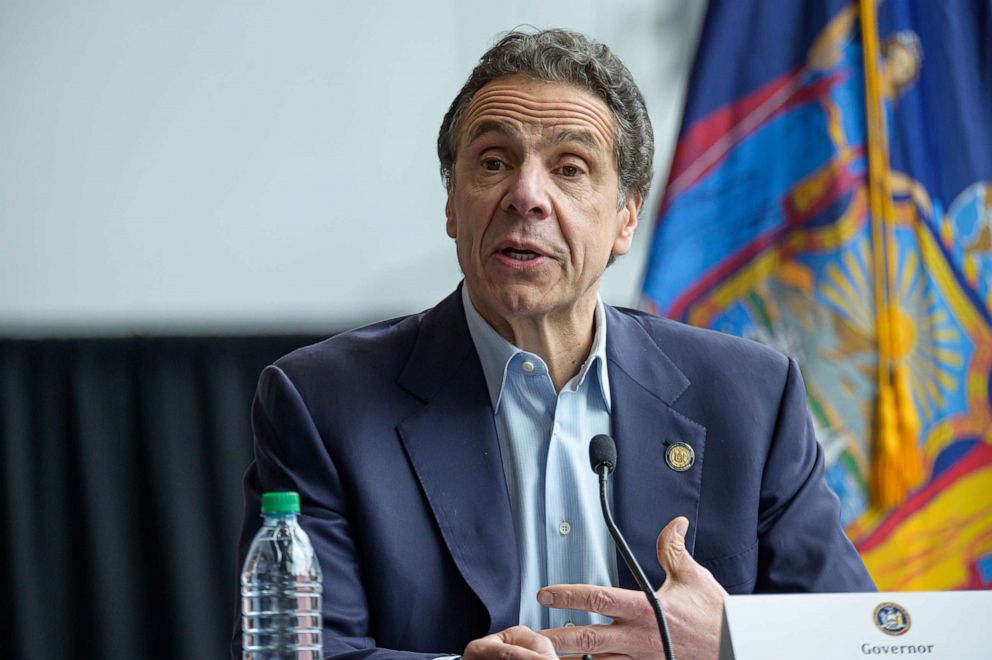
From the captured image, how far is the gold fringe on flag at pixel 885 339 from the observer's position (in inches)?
132

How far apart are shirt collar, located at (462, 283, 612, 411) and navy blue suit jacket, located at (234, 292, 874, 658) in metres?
0.02

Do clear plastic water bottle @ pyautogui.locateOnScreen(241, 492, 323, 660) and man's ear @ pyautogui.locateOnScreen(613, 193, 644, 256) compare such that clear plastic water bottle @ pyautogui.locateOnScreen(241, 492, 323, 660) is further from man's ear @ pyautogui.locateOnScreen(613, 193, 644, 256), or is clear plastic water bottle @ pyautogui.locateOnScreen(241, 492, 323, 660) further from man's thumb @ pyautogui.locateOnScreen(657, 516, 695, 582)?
man's ear @ pyautogui.locateOnScreen(613, 193, 644, 256)

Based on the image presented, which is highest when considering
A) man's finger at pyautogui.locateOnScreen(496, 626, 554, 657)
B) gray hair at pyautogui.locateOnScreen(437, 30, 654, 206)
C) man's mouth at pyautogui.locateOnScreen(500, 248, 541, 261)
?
gray hair at pyautogui.locateOnScreen(437, 30, 654, 206)

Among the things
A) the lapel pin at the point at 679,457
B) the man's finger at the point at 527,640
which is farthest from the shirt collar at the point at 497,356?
the man's finger at the point at 527,640

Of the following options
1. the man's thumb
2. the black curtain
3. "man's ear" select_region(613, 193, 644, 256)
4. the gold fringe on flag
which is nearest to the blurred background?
the black curtain

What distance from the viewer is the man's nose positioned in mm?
1984

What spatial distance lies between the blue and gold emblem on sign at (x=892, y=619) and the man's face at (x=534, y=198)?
87 cm

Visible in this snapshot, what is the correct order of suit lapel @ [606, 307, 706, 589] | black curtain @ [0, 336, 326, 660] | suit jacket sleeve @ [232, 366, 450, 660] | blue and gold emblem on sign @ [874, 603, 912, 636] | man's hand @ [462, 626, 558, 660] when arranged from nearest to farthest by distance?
blue and gold emblem on sign @ [874, 603, 912, 636] < man's hand @ [462, 626, 558, 660] < suit jacket sleeve @ [232, 366, 450, 660] < suit lapel @ [606, 307, 706, 589] < black curtain @ [0, 336, 326, 660]

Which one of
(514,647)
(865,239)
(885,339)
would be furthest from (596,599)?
(865,239)

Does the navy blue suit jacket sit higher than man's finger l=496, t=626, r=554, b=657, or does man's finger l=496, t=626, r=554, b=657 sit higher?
the navy blue suit jacket

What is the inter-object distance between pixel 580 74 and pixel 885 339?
167cm

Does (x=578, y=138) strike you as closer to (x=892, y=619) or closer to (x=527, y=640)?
(x=527, y=640)

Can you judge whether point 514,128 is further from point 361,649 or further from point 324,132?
point 324,132

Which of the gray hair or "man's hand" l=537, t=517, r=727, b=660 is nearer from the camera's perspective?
"man's hand" l=537, t=517, r=727, b=660
